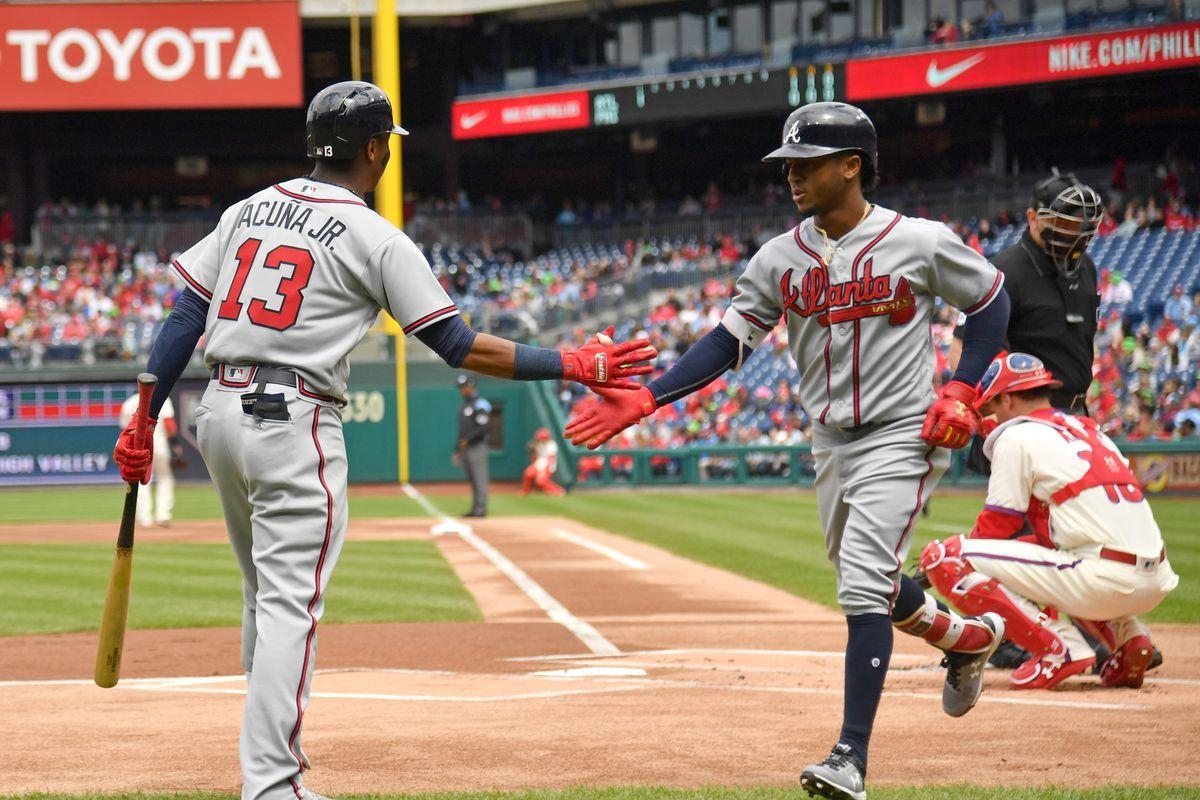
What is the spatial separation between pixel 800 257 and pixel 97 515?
58.5ft

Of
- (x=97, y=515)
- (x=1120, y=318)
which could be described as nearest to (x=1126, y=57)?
(x=1120, y=318)

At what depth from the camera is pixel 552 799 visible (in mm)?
4062

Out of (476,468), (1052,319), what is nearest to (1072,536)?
(1052,319)

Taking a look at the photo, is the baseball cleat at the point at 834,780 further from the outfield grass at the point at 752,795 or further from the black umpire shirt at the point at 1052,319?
the black umpire shirt at the point at 1052,319

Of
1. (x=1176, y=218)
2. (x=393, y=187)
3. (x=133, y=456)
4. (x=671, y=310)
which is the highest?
(x=393, y=187)

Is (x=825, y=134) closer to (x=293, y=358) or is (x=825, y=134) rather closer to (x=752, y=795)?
(x=293, y=358)

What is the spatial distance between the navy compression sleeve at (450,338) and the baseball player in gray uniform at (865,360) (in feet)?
2.05

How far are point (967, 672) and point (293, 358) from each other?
8.25 ft

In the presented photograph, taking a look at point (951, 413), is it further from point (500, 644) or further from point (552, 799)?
point (500, 644)

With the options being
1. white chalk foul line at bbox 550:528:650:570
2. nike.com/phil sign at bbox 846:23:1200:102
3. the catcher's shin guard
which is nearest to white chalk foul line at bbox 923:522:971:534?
white chalk foul line at bbox 550:528:650:570

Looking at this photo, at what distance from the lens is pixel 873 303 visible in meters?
4.51

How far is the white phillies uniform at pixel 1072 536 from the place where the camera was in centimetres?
571

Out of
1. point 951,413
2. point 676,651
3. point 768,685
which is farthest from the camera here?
point 676,651

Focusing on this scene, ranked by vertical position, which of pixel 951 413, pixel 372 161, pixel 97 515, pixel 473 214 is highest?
pixel 473 214
